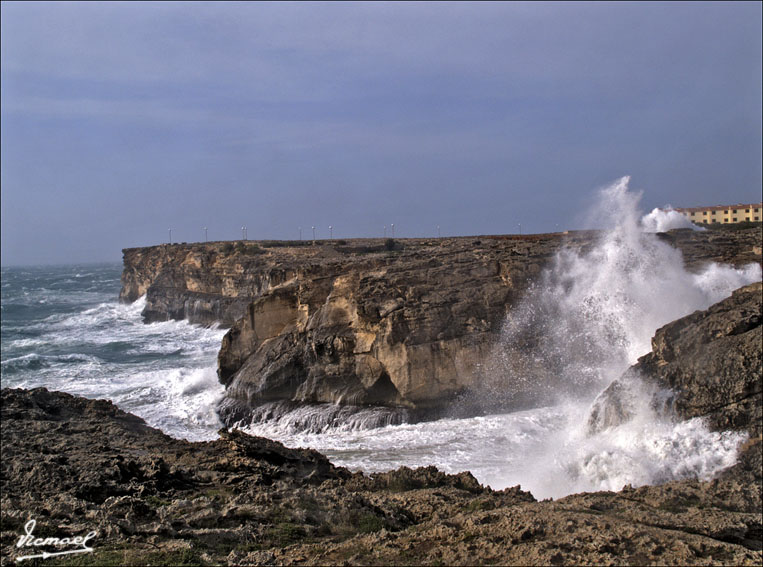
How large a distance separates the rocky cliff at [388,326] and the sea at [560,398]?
75 cm

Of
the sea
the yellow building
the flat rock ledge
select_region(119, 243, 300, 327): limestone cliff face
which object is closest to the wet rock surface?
the flat rock ledge

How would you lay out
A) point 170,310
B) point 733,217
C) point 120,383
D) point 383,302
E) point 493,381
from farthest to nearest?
point 733,217
point 170,310
point 120,383
point 383,302
point 493,381

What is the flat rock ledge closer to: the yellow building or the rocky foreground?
the rocky foreground

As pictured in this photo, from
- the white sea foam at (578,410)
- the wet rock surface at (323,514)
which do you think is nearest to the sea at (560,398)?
the white sea foam at (578,410)

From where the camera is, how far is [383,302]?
1747 cm

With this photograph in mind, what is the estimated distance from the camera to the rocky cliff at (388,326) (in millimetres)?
16375

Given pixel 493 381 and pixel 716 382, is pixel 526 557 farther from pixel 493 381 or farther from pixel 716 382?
pixel 493 381

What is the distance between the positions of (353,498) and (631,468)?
544cm

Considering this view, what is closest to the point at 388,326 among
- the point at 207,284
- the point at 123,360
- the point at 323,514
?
the point at 323,514

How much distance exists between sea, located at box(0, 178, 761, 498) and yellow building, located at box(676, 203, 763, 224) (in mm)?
32916

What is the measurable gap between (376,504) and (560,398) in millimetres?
9722

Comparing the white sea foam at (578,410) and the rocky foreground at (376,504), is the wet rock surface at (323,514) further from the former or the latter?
the white sea foam at (578,410)

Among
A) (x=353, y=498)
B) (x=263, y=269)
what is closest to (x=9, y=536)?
(x=353, y=498)

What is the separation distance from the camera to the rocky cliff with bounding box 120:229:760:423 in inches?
645
